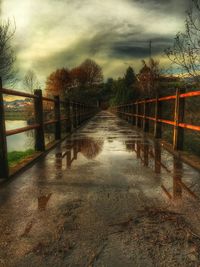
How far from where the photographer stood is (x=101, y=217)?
2.57 metres

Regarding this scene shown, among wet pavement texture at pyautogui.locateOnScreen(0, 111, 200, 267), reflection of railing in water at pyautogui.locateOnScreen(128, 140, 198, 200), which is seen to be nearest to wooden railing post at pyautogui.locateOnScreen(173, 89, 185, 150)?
reflection of railing in water at pyautogui.locateOnScreen(128, 140, 198, 200)

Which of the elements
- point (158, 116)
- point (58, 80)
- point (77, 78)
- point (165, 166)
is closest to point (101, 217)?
point (165, 166)

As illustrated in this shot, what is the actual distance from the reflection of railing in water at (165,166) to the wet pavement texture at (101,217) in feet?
0.06

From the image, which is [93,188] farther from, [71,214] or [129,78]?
[129,78]

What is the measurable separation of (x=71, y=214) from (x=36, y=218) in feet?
1.11

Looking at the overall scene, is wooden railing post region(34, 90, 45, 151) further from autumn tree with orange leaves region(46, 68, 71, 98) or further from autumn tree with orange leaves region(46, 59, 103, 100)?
autumn tree with orange leaves region(46, 68, 71, 98)

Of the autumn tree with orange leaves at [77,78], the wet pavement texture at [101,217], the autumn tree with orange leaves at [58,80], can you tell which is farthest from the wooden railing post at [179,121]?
the autumn tree with orange leaves at [58,80]

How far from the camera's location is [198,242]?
2.10m

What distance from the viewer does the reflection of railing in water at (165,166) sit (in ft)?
10.9

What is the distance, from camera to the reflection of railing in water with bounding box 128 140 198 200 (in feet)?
10.9

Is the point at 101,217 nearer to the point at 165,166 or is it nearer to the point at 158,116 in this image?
the point at 165,166

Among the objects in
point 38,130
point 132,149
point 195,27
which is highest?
Result: point 195,27

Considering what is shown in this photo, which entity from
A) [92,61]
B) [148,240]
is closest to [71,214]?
[148,240]

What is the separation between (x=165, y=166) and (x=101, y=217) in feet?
8.68
